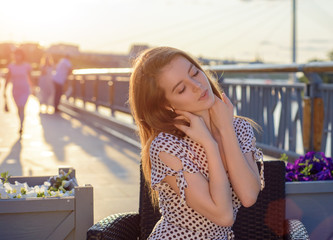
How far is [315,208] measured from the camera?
3570 millimetres

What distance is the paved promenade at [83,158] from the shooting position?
20.6 ft

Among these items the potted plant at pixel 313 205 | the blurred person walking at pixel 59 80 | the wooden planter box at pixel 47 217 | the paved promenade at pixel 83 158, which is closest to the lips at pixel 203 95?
the wooden planter box at pixel 47 217

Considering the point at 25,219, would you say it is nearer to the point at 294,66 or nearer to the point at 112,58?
the point at 294,66

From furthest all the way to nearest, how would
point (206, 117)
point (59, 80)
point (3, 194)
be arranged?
point (59, 80)
point (3, 194)
point (206, 117)

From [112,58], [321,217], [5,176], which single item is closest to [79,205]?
[5,176]

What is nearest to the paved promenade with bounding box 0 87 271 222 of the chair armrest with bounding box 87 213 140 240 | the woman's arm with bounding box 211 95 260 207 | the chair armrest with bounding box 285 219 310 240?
the chair armrest with bounding box 87 213 140 240

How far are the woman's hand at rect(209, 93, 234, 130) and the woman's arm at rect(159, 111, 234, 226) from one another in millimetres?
122

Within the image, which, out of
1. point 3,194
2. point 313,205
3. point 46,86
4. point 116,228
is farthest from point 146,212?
point 46,86

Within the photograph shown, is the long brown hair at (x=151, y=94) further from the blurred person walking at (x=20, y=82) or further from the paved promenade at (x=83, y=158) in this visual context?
the blurred person walking at (x=20, y=82)

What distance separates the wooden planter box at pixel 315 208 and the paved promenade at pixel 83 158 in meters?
2.17

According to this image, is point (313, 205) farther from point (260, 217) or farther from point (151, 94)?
point (151, 94)

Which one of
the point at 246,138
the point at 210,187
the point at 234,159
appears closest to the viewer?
the point at 210,187

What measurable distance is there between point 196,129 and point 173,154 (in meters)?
0.15

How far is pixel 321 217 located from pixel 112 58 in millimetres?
105407
